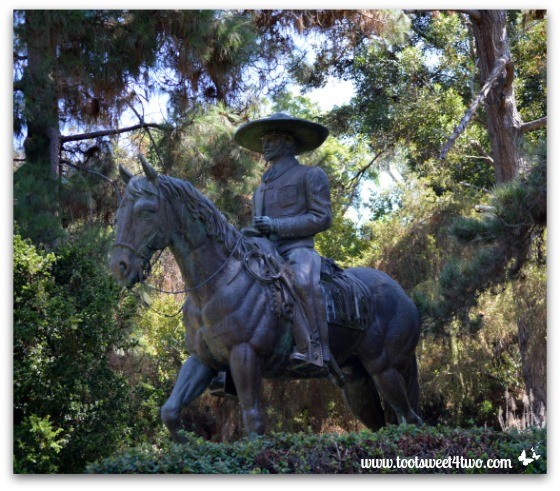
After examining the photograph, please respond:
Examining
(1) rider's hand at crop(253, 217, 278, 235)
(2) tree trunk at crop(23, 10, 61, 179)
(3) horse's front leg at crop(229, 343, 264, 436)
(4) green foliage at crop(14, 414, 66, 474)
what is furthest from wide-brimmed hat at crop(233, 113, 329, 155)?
(4) green foliage at crop(14, 414, 66, 474)

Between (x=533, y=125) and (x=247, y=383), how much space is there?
21.5ft

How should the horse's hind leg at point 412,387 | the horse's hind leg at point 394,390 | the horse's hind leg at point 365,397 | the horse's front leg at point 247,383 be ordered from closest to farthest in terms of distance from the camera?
the horse's front leg at point 247,383 < the horse's hind leg at point 394,390 < the horse's hind leg at point 412,387 < the horse's hind leg at point 365,397

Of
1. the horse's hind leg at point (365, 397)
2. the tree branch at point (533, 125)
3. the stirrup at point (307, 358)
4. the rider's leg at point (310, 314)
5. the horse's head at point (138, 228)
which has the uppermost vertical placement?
the tree branch at point (533, 125)

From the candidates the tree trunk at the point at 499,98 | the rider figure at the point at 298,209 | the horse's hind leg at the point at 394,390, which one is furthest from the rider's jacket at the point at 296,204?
the tree trunk at the point at 499,98

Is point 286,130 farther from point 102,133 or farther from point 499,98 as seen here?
point 499,98

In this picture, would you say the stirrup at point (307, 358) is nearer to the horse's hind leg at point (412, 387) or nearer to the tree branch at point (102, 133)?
the horse's hind leg at point (412, 387)

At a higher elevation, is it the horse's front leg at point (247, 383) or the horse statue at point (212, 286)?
the horse statue at point (212, 286)

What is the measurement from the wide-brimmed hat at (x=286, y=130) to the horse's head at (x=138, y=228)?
1.33 meters

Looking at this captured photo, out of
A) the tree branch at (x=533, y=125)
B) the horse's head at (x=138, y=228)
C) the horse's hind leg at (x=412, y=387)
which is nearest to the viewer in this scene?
the horse's head at (x=138, y=228)

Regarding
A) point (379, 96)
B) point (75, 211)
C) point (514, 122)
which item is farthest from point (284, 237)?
point (379, 96)

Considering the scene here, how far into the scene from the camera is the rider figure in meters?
7.25

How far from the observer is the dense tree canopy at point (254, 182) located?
901cm

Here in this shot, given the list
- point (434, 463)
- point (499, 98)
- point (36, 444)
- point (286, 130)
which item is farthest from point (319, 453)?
point (499, 98)

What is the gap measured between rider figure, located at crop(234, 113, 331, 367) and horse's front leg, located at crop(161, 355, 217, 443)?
0.64 metres
